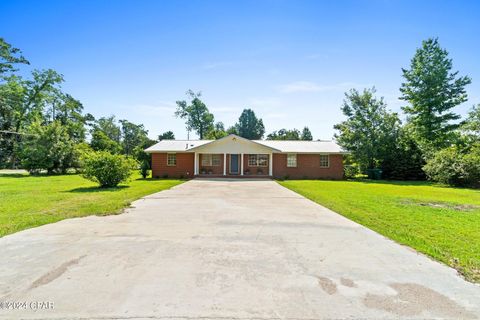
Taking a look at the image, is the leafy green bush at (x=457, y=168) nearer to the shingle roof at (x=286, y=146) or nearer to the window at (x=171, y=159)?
the shingle roof at (x=286, y=146)

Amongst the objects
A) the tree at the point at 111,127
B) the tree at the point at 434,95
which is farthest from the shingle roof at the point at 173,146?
the tree at the point at 111,127

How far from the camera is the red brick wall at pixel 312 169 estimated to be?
23.2 meters

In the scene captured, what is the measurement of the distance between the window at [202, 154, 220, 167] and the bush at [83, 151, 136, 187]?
31.9 feet

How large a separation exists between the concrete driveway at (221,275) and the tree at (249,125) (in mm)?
73245

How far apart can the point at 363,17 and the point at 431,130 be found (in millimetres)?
22200

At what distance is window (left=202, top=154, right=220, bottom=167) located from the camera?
23656mm

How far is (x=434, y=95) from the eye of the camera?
26.5m

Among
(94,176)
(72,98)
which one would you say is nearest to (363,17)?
(94,176)

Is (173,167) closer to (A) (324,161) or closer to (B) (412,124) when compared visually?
(A) (324,161)

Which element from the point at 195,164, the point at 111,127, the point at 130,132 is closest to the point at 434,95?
the point at 195,164

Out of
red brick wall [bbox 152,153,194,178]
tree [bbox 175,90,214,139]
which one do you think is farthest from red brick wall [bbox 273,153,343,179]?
tree [bbox 175,90,214,139]

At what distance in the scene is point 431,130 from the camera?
2683cm

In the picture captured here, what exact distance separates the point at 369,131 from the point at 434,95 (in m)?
9.09

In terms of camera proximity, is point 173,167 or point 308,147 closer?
point 173,167
